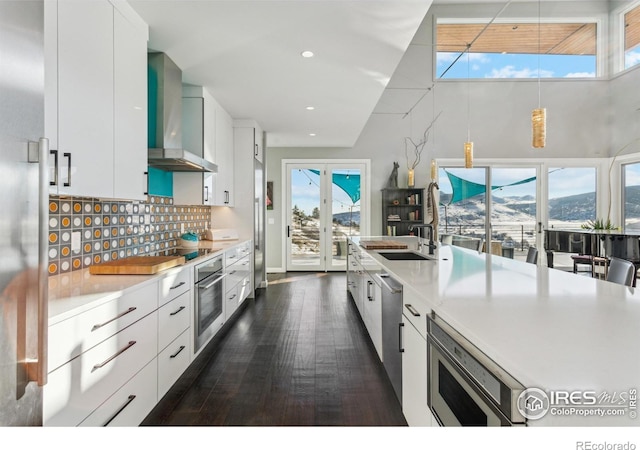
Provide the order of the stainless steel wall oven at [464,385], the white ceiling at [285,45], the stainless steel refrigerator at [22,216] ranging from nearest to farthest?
the stainless steel wall oven at [464,385]
the stainless steel refrigerator at [22,216]
the white ceiling at [285,45]

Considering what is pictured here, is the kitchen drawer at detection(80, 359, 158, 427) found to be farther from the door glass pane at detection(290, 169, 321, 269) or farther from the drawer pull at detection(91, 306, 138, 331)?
the door glass pane at detection(290, 169, 321, 269)

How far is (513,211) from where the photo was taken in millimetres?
7012

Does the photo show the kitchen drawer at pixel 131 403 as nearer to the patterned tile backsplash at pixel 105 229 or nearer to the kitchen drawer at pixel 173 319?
the kitchen drawer at pixel 173 319

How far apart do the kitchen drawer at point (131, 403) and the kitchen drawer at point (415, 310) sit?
1.46 metres

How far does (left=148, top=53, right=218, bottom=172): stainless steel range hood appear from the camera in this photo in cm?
271

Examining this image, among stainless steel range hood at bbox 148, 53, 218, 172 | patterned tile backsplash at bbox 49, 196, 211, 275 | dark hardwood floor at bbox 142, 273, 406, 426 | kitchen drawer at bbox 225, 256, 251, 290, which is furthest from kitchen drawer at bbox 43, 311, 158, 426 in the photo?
kitchen drawer at bbox 225, 256, 251, 290

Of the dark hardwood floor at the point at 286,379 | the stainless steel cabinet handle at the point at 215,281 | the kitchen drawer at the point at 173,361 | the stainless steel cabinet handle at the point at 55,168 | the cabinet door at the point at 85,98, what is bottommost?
the dark hardwood floor at the point at 286,379

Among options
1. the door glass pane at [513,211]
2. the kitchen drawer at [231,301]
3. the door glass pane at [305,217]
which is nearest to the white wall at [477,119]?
Answer: the door glass pane at [305,217]

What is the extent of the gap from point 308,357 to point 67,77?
248 cm

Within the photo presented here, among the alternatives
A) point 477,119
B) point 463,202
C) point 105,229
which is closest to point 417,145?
point 477,119

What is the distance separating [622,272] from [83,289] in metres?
3.02

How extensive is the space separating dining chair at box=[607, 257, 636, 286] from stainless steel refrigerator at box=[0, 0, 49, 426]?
2791mm

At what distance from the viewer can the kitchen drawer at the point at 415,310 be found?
1476mm

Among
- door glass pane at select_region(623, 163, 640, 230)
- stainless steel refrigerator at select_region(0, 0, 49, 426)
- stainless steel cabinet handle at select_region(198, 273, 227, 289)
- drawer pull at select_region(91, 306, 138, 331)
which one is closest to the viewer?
stainless steel refrigerator at select_region(0, 0, 49, 426)
